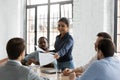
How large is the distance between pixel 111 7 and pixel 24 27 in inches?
119

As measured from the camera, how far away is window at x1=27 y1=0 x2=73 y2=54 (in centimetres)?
609

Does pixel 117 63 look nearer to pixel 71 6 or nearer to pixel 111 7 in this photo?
pixel 111 7

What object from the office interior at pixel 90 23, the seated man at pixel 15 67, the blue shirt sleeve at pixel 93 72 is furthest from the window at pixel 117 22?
the seated man at pixel 15 67

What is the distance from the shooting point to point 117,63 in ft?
6.94

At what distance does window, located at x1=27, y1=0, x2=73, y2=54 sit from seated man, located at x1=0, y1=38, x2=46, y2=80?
388cm

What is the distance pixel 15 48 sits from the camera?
206 centimetres

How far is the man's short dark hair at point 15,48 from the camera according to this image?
205 centimetres

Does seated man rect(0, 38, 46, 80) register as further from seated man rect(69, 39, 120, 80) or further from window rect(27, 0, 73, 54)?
window rect(27, 0, 73, 54)

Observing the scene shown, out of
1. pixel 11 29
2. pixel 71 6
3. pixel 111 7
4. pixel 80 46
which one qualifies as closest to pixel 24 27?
pixel 11 29

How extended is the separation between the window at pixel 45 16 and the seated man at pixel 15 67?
12.7ft

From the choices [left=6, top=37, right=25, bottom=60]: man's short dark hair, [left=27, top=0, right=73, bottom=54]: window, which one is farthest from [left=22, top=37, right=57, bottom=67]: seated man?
[left=27, top=0, right=73, bottom=54]: window

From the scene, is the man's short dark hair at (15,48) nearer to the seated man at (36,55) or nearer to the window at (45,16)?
the seated man at (36,55)

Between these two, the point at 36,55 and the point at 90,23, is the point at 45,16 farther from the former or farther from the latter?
the point at 36,55

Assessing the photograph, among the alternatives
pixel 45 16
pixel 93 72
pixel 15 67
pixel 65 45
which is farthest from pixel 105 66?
pixel 45 16
